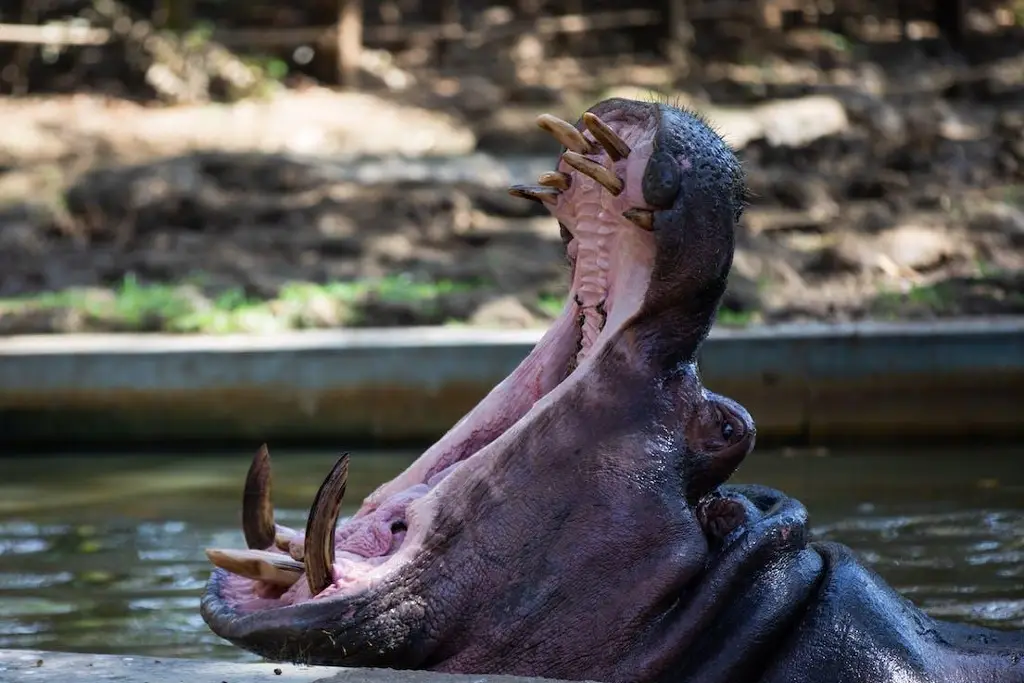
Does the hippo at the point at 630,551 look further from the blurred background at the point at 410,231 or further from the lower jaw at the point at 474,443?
the blurred background at the point at 410,231

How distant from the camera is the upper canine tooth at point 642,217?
2490 millimetres

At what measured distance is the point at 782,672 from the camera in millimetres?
2434

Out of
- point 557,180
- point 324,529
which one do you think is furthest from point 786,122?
point 324,529

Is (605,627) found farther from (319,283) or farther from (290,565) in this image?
(319,283)

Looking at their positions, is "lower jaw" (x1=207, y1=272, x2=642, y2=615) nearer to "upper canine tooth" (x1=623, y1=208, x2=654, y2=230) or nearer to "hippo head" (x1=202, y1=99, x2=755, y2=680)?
"hippo head" (x1=202, y1=99, x2=755, y2=680)

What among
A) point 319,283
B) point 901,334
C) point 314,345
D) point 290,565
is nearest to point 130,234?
point 319,283

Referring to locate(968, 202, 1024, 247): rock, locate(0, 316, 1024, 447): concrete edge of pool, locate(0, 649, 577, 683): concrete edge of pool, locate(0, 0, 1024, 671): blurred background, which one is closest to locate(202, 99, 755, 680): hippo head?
locate(0, 649, 577, 683): concrete edge of pool

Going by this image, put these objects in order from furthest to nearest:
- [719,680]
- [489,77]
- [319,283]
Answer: [489,77] < [319,283] < [719,680]

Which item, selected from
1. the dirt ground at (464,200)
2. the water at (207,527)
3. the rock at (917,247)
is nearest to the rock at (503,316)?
the dirt ground at (464,200)

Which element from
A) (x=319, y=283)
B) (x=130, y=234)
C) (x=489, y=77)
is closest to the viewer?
(x=319, y=283)

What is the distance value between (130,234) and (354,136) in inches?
119

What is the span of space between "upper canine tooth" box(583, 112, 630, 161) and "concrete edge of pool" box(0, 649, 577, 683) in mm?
889

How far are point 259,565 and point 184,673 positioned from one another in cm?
24

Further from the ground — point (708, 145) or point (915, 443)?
point (708, 145)
